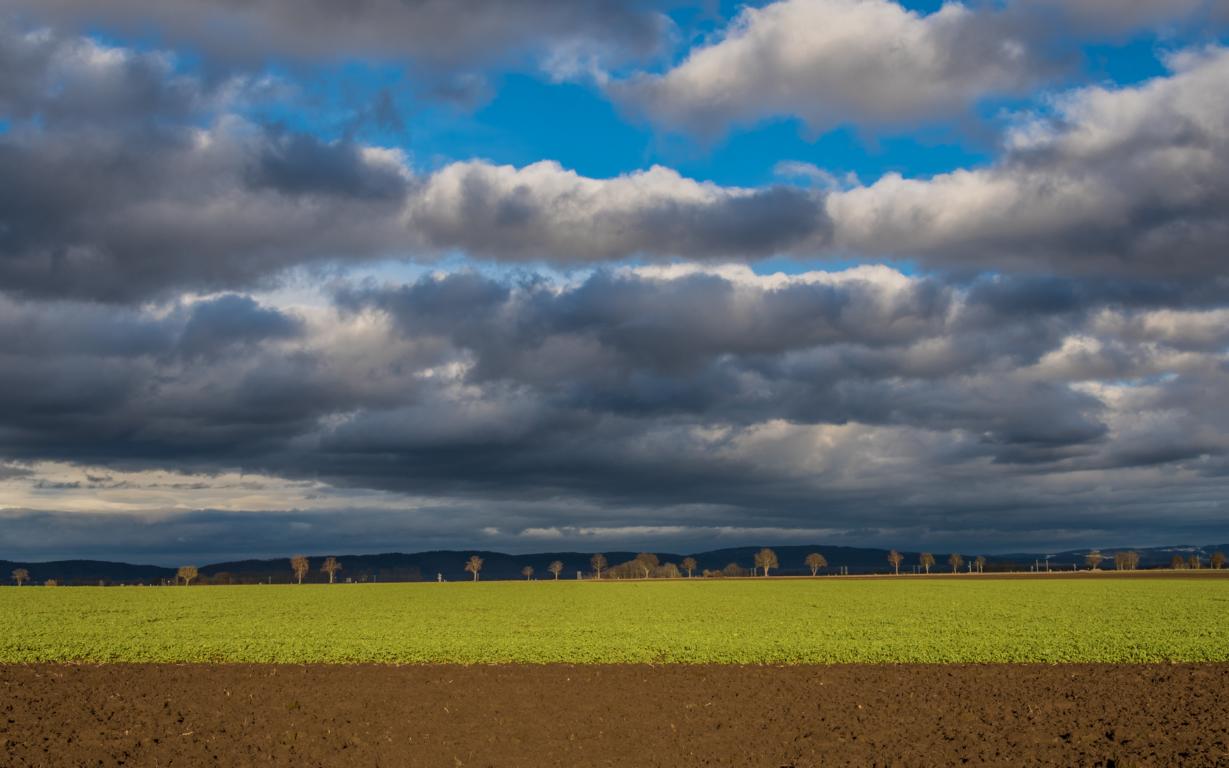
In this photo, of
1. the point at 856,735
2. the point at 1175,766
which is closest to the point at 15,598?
the point at 856,735

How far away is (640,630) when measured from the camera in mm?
64562

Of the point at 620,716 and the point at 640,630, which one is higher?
the point at 620,716

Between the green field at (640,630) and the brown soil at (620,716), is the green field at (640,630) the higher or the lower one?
the lower one

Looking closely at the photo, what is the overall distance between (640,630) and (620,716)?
33.7 meters

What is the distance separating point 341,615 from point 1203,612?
6857 centimetres

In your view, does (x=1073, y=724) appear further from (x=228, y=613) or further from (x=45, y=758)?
(x=228, y=613)

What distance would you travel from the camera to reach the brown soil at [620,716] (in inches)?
1032

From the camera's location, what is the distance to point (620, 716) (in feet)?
103

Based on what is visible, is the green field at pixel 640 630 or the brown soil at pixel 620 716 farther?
the green field at pixel 640 630

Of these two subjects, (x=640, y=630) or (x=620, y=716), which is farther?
(x=640, y=630)

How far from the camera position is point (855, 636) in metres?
58.4

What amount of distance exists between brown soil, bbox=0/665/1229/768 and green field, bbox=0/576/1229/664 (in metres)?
7.12

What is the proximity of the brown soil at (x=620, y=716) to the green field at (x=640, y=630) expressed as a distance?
7.12 m

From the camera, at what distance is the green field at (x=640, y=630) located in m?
48.0
